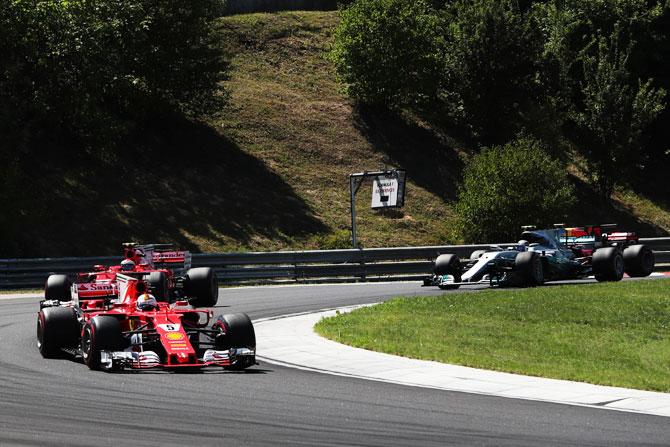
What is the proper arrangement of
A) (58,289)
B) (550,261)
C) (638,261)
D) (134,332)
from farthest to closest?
(638,261) < (550,261) < (58,289) < (134,332)

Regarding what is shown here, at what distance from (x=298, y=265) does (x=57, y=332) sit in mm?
18475

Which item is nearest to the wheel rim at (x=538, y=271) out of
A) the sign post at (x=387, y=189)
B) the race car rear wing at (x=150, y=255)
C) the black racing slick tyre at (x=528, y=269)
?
the black racing slick tyre at (x=528, y=269)

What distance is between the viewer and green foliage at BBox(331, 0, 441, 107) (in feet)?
171

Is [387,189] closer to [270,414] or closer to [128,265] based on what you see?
[128,265]

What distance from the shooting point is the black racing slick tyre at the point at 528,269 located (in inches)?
1124

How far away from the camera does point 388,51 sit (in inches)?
2045

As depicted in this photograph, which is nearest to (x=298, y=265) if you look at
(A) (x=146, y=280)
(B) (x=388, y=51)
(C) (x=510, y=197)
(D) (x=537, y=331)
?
(C) (x=510, y=197)

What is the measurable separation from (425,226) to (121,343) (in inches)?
1278

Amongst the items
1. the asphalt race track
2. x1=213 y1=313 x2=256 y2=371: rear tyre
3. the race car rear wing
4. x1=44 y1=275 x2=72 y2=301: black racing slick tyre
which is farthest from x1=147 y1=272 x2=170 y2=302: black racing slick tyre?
x1=213 y1=313 x2=256 y2=371: rear tyre

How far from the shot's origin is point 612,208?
54250mm

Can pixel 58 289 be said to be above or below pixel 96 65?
below

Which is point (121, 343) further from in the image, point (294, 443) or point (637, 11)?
point (637, 11)

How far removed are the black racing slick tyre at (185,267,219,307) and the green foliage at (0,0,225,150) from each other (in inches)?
567

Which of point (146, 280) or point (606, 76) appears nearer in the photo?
point (146, 280)
